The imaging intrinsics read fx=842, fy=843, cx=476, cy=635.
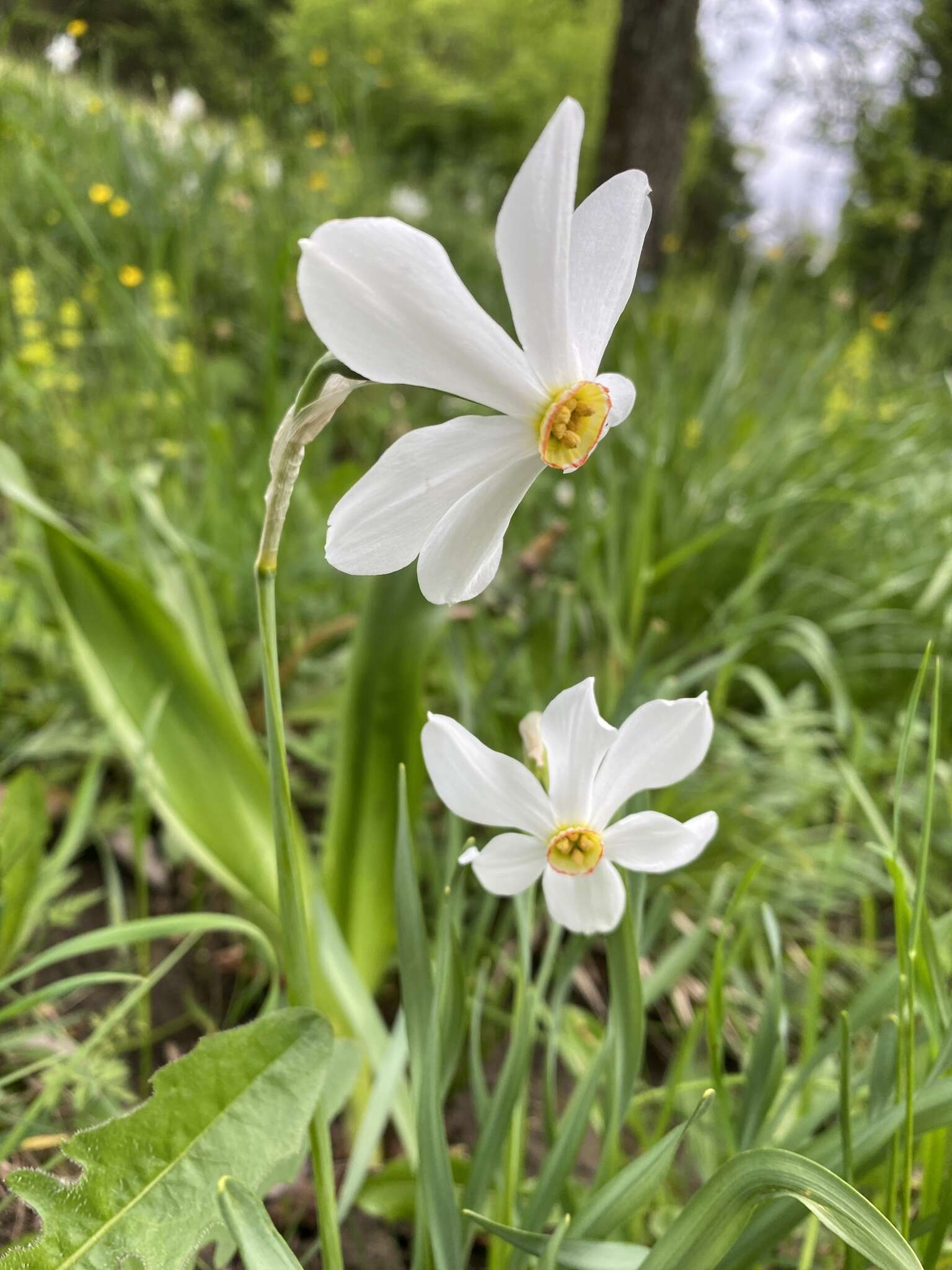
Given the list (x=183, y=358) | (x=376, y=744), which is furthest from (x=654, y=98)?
(x=376, y=744)

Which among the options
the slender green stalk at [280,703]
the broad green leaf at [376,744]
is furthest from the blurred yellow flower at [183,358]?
the slender green stalk at [280,703]

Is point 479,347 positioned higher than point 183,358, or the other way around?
point 183,358

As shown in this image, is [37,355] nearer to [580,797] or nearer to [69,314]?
[69,314]

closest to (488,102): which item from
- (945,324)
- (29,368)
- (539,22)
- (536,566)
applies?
(539,22)

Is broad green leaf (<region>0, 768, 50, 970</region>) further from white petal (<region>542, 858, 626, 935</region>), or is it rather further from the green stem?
white petal (<region>542, 858, 626, 935</region>)

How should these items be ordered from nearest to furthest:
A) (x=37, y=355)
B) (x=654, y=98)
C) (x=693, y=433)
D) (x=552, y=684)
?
(x=552, y=684) < (x=37, y=355) < (x=693, y=433) < (x=654, y=98)

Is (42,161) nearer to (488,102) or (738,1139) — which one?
(738,1139)
